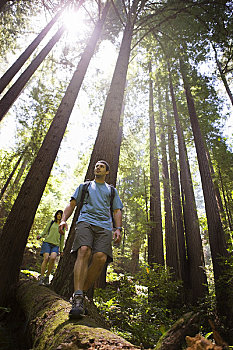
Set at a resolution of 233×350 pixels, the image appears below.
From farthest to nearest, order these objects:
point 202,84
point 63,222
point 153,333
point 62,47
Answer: point 62,47
point 202,84
point 153,333
point 63,222

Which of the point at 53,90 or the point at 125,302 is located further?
the point at 53,90

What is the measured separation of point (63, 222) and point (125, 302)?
286 cm

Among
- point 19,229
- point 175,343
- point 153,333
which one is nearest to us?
point 175,343

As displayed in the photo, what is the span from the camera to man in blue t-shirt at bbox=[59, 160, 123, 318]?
2773 millimetres

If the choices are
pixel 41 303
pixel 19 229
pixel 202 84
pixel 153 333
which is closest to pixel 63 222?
pixel 41 303

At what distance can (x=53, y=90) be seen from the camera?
43.0 feet

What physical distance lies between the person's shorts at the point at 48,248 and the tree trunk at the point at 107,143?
2.81 meters

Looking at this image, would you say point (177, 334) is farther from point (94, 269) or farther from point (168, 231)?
point (168, 231)

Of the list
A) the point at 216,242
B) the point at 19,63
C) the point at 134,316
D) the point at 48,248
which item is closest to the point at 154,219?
the point at 216,242

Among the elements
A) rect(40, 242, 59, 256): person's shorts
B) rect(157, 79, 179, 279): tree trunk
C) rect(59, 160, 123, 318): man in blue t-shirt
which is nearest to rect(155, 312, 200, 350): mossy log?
rect(59, 160, 123, 318): man in blue t-shirt

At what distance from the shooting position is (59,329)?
74.8 inches

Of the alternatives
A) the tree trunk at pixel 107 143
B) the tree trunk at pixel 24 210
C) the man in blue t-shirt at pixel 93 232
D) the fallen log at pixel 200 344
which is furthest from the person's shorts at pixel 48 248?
the fallen log at pixel 200 344

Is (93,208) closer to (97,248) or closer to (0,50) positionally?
(97,248)

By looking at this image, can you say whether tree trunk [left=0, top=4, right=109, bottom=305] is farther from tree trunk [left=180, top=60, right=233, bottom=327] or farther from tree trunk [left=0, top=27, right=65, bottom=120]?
tree trunk [left=180, top=60, right=233, bottom=327]
